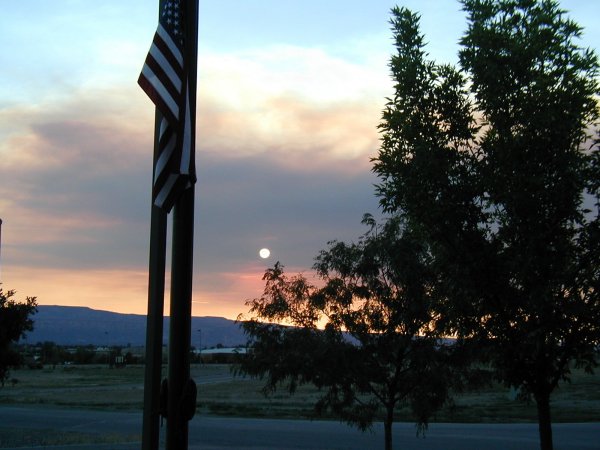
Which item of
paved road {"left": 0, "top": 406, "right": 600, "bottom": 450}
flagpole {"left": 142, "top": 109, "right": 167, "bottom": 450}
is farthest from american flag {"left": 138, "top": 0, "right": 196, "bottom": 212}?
paved road {"left": 0, "top": 406, "right": 600, "bottom": 450}

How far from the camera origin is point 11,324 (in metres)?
16.4

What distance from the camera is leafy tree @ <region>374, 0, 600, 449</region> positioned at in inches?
305

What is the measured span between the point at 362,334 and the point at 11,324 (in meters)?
8.01

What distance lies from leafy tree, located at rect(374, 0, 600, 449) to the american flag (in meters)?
3.60

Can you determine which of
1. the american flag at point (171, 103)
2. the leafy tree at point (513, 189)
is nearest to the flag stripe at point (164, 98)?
the american flag at point (171, 103)

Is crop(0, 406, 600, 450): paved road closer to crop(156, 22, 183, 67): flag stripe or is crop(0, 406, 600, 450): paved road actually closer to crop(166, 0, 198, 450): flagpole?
crop(166, 0, 198, 450): flagpole

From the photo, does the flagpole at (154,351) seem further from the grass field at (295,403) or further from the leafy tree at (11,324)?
the grass field at (295,403)

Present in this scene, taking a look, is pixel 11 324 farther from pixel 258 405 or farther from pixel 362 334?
pixel 258 405

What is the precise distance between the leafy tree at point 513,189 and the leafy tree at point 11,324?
10.9 m

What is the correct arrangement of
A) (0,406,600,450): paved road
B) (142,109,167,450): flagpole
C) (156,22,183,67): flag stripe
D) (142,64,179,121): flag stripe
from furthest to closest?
(0,406,600,450): paved road
(156,22,183,67): flag stripe
(142,64,179,121): flag stripe
(142,109,167,450): flagpole

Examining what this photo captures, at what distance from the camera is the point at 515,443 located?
24609 mm

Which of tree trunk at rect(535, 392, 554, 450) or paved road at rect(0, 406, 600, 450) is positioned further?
paved road at rect(0, 406, 600, 450)

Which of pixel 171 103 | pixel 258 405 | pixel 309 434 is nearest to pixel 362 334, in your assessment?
pixel 171 103

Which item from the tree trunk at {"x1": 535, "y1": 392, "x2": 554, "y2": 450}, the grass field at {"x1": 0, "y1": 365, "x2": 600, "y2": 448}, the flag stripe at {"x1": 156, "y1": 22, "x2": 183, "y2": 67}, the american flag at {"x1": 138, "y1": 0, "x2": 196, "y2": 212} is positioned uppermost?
the flag stripe at {"x1": 156, "y1": 22, "x2": 183, "y2": 67}
